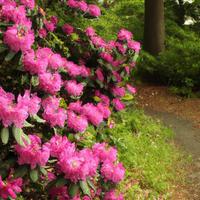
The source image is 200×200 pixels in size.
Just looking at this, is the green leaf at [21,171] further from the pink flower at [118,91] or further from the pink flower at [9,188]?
the pink flower at [118,91]

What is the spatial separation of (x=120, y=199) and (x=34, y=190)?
62 centimetres

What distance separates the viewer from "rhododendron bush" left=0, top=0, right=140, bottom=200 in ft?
9.33

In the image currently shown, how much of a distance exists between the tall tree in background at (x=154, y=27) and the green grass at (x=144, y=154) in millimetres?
3538

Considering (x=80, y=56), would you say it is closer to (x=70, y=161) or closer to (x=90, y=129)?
(x=90, y=129)

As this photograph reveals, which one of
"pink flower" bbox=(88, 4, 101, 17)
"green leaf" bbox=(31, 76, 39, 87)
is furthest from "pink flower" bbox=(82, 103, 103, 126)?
"pink flower" bbox=(88, 4, 101, 17)

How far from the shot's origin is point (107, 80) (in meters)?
4.55

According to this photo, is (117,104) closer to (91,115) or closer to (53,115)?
(91,115)

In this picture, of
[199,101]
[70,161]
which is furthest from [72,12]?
[199,101]

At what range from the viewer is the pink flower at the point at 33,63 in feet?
10.6

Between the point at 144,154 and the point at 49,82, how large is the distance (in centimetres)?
404

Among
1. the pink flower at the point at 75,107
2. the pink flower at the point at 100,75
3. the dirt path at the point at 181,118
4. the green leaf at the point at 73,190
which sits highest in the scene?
→ the pink flower at the point at 100,75

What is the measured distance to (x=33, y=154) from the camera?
282 centimetres

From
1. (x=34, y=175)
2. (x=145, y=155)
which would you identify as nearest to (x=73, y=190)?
(x=34, y=175)

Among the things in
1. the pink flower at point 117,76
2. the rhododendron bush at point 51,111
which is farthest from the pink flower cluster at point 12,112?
the pink flower at point 117,76
